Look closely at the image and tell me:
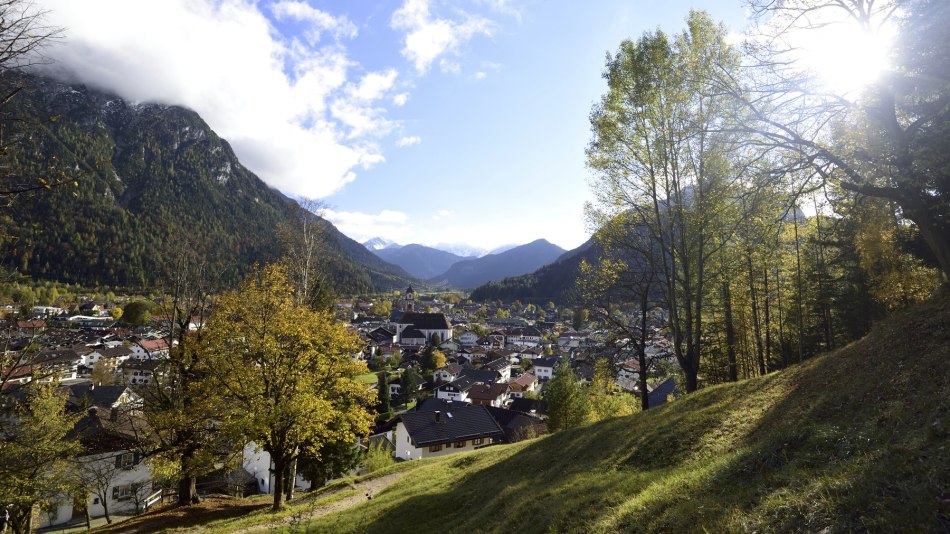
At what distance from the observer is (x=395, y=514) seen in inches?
488

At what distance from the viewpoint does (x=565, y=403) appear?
36344 millimetres

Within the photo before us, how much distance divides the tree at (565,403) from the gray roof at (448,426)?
8.99 m

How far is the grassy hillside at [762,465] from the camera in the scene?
15.2 feet

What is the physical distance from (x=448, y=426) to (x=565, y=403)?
1317 centimetres

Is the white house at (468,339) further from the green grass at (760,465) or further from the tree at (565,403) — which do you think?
the green grass at (760,465)

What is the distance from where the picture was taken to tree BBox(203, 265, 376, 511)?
50.6 feet

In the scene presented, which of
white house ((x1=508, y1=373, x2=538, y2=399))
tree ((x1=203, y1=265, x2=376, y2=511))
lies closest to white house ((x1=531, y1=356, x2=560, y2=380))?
white house ((x1=508, y1=373, x2=538, y2=399))

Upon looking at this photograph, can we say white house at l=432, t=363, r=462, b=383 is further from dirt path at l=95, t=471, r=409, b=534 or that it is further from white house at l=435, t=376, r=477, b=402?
dirt path at l=95, t=471, r=409, b=534

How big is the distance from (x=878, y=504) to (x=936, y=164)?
311 inches

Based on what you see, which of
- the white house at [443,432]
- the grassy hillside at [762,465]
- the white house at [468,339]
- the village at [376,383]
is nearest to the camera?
the grassy hillside at [762,465]

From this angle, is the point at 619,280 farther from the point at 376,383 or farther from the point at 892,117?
the point at 376,383

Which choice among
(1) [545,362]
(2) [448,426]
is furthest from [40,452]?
(1) [545,362]

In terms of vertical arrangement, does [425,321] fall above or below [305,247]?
below

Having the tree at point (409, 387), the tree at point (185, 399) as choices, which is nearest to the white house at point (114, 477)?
the tree at point (185, 399)
